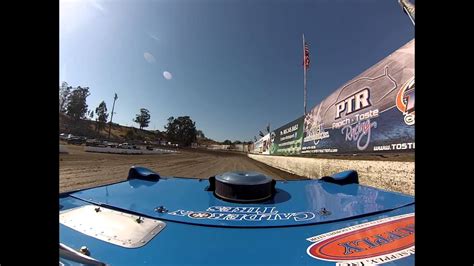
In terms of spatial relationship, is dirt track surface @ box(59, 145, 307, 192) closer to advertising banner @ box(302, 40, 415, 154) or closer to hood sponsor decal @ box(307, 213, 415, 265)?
advertising banner @ box(302, 40, 415, 154)

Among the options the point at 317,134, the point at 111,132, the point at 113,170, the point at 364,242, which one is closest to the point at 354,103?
the point at 317,134

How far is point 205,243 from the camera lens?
5.10 ft

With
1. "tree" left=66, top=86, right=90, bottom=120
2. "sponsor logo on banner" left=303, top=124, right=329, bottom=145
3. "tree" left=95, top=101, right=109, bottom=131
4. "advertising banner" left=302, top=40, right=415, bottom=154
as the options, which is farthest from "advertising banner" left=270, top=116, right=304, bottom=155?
"tree" left=95, top=101, right=109, bottom=131

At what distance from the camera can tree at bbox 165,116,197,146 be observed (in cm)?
9262

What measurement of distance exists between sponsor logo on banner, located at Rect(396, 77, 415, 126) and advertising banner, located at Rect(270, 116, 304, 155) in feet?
31.4

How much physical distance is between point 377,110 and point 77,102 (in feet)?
244

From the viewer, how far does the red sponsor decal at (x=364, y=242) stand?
1421mm

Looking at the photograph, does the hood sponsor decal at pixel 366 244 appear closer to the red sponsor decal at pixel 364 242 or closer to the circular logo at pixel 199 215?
the red sponsor decal at pixel 364 242

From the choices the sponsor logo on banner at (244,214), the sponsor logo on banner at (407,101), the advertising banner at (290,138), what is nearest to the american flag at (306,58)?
the advertising banner at (290,138)

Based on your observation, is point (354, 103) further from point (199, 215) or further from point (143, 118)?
point (143, 118)

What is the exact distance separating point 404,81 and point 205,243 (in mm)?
6580
